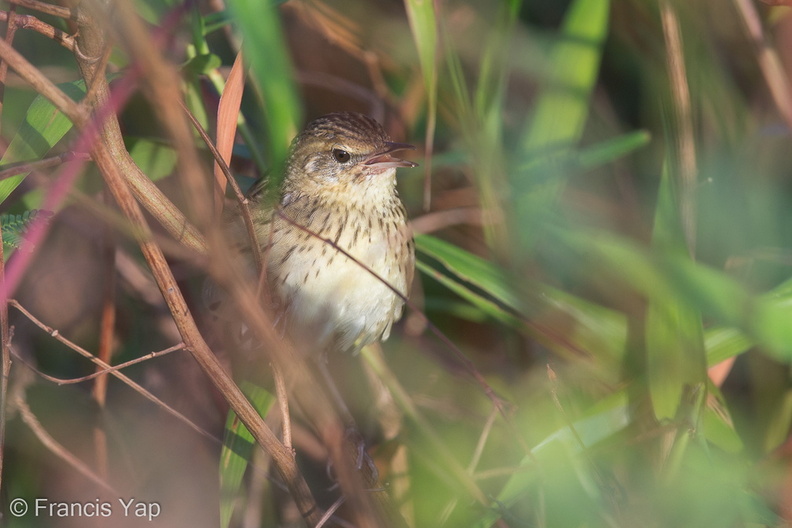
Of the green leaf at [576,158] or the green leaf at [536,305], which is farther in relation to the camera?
the green leaf at [576,158]

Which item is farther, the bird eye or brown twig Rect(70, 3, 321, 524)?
the bird eye

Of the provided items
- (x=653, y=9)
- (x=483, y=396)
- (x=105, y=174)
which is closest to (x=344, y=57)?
(x=653, y=9)

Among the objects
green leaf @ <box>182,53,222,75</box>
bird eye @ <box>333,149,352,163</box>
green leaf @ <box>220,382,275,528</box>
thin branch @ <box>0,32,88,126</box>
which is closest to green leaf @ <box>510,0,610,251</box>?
bird eye @ <box>333,149,352,163</box>

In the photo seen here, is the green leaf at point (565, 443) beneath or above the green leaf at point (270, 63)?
beneath

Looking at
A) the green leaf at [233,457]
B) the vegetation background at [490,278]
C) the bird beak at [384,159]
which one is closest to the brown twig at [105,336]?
the vegetation background at [490,278]

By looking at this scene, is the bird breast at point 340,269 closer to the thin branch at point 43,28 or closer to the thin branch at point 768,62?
the thin branch at point 43,28

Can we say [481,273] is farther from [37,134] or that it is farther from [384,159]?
[37,134]

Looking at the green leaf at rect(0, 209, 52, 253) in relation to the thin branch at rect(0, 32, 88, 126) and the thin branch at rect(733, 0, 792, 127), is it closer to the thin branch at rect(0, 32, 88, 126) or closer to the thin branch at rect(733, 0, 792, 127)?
the thin branch at rect(0, 32, 88, 126)
